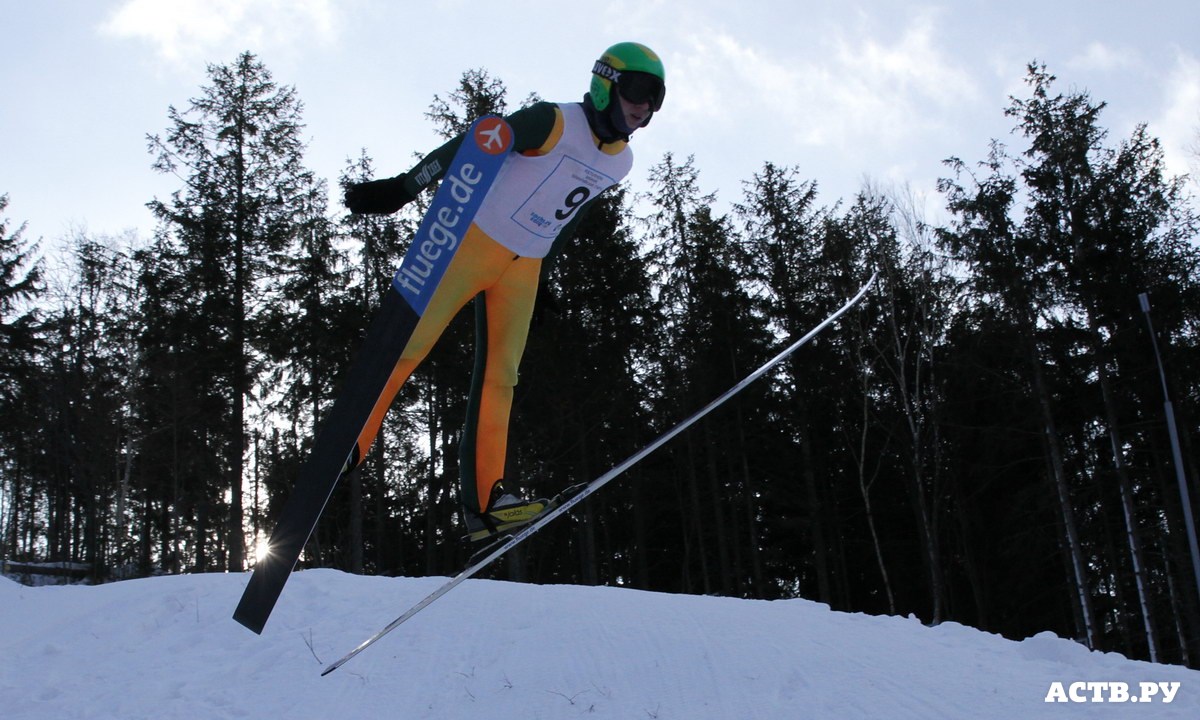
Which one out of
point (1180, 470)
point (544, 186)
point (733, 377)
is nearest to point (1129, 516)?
point (1180, 470)

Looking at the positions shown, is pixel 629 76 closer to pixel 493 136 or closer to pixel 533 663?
pixel 493 136

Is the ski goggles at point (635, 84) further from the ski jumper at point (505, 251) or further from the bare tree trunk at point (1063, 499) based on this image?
the bare tree trunk at point (1063, 499)

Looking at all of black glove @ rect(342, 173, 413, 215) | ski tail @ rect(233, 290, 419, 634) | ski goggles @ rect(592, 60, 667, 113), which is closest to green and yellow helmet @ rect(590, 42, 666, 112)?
ski goggles @ rect(592, 60, 667, 113)

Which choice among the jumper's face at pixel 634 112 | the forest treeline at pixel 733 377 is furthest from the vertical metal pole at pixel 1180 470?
the jumper's face at pixel 634 112

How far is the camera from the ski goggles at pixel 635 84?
3.44 metres

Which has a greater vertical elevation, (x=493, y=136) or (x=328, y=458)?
(x=493, y=136)

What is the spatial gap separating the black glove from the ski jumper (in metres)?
0.05

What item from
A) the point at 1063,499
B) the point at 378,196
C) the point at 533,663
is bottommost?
the point at 533,663

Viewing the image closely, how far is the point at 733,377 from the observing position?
18.6 metres

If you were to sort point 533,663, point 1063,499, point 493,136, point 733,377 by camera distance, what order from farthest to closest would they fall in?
point 733,377 < point 1063,499 < point 533,663 < point 493,136

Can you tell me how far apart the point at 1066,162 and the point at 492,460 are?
50.2 ft

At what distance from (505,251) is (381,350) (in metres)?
0.64

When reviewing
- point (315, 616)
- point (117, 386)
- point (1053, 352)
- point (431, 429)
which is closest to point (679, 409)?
point (431, 429)

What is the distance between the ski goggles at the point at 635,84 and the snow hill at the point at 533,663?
2.51 m
